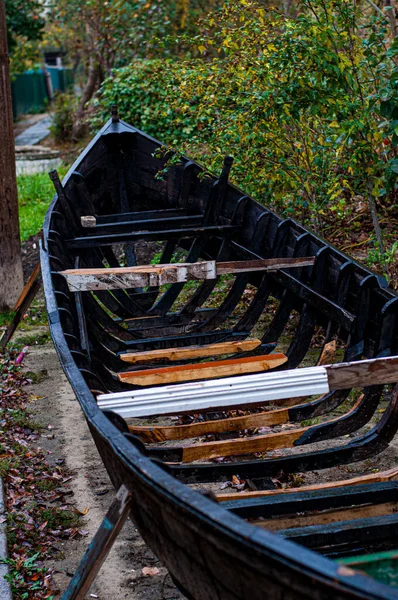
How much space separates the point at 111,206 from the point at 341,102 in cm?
275

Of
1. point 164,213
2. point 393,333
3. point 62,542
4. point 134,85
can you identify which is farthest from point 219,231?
point 134,85

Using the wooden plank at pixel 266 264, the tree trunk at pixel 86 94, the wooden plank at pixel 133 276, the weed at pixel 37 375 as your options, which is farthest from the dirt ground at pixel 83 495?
the tree trunk at pixel 86 94

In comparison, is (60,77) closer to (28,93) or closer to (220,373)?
(28,93)

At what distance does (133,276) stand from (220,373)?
80 cm

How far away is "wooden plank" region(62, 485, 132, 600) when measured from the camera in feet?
9.18

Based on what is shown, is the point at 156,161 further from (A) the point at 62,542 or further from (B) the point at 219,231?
(A) the point at 62,542

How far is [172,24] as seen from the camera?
15.5 meters

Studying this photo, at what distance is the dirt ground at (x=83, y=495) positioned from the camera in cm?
381

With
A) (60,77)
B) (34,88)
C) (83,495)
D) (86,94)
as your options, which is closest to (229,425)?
(83,495)

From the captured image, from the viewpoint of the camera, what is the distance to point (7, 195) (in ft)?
26.2

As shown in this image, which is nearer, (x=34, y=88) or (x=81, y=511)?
(x=81, y=511)

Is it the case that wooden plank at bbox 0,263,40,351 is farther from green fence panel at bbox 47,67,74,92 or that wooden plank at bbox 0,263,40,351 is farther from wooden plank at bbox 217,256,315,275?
green fence panel at bbox 47,67,74,92

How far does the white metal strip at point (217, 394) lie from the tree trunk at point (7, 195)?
5.10 metres

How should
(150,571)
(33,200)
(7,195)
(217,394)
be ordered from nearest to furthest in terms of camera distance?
(217,394) → (150,571) → (7,195) → (33,200)
